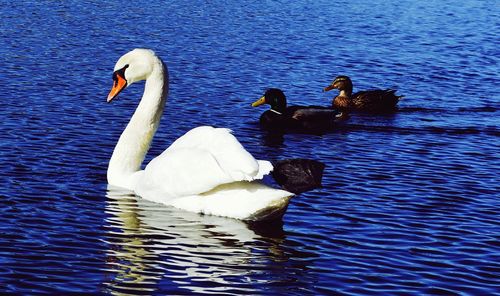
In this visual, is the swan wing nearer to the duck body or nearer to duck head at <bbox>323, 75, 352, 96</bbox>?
the duck body

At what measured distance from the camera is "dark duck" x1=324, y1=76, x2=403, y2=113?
73.4 feet

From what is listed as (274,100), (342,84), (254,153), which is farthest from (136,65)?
(342,84)

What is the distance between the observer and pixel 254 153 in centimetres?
1783

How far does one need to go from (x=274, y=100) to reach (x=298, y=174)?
27.6 ft

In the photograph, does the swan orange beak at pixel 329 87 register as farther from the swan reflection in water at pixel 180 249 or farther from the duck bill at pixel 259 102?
the swan reflection in water at pixel 180 249

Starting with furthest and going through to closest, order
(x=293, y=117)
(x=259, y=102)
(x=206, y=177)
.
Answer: (x=259, y=102) < (x=293, y=117) < (x=206, y=177)

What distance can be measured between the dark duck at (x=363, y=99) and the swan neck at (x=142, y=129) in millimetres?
7873

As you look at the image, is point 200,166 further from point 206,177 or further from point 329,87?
point 329,87

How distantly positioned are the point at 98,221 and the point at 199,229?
1176mm

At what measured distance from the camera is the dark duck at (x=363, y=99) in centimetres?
2238

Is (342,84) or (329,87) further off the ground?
(342,84)

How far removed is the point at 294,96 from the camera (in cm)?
2350

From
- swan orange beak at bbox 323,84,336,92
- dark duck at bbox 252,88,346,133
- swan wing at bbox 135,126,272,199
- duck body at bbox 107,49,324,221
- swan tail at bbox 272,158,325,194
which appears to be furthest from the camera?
swan orange beak at bbox 323,84,336,92

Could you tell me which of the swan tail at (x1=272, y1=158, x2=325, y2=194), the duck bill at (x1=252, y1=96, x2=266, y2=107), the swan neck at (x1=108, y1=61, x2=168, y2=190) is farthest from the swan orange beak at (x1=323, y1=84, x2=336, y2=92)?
the swan tail at (x1=272, y1=158, x2=325, y2=194)
